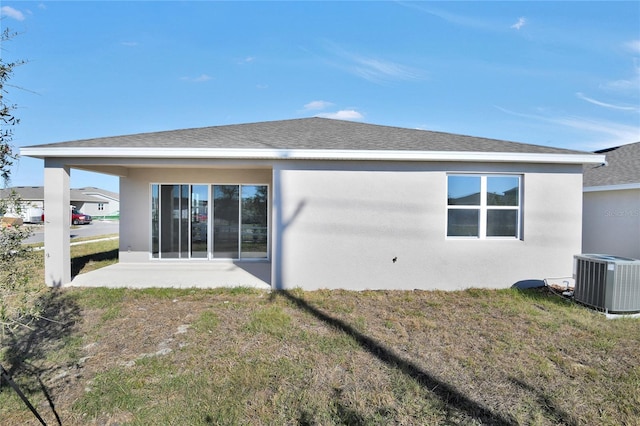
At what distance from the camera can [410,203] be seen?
7047mm

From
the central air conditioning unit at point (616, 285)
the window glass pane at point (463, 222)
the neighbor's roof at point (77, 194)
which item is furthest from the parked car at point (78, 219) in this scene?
the central air conditioning unit at point (616, 285)

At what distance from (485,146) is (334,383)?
6.59 metres

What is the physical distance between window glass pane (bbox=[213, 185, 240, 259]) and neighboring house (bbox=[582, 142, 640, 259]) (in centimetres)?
1051

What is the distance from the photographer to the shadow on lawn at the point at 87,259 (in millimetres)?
8731

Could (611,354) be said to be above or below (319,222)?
below

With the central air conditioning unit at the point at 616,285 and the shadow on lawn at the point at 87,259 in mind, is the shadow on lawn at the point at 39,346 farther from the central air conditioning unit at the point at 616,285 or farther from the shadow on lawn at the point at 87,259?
the central air conditioning unit at the point at 616,285

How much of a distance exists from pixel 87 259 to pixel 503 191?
42.9 ft

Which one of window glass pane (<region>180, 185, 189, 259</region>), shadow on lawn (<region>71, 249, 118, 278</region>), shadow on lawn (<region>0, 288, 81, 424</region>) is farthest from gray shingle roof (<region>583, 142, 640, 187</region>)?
shadow on lawn (<region>71, 249, 118, 278</region>)

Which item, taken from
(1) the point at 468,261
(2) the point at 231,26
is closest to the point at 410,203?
(1) the point at 468,261

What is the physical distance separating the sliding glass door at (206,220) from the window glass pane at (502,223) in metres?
6.34

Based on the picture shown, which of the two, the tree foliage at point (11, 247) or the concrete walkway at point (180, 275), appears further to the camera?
the concrete walkway at point (180, 275)

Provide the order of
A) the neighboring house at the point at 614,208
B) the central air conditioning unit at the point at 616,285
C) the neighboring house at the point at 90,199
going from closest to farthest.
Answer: the central air conditioning unit at the point at 616,285 → the neighboring house at the point at 614,208 → the neighboring house at the point at 90,199

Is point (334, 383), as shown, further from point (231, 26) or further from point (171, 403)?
point (231, 26)

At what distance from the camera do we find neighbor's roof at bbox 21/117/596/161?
6.74m
